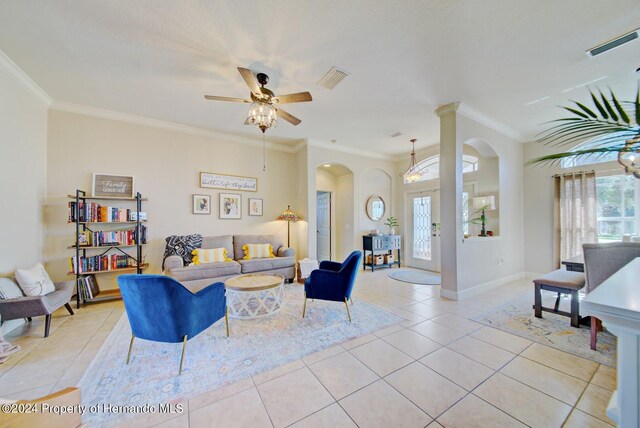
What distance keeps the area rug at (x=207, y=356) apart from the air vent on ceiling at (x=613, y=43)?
363 centimetres

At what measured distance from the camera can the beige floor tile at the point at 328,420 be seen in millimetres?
1538

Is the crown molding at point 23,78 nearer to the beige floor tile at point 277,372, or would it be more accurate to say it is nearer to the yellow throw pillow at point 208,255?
the yellow throw pillow at point 208,255

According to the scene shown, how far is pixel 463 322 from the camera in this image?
9.82 ft

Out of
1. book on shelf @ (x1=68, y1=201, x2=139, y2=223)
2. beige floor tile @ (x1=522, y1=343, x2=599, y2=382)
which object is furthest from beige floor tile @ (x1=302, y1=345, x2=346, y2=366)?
book on shelf @ (x1=68, y1=201, x2=139, y2=223)

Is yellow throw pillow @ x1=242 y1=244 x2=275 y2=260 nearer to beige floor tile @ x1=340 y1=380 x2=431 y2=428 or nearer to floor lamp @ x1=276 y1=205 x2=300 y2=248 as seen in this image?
floor lamp @ x1=276 y1=205 x2=300 y2=248

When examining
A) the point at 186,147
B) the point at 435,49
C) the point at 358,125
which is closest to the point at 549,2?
the point at 435,49

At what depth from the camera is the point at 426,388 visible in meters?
1.86

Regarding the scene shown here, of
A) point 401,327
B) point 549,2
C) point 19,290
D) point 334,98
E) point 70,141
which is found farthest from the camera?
point 70,141

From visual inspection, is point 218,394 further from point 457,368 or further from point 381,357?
point 457,368

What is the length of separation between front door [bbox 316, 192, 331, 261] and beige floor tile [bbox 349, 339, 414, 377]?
4.27 m

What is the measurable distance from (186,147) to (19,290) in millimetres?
3018

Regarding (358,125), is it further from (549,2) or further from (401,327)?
(401,327)

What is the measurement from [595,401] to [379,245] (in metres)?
4.35

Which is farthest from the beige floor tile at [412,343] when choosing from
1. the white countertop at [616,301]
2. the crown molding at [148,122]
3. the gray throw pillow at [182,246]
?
the crown molding at [148,122]
